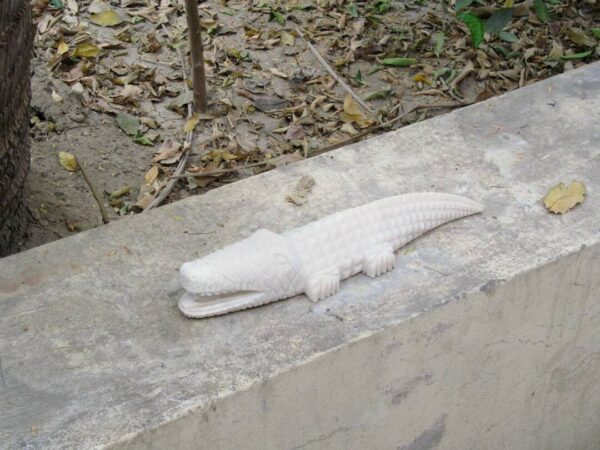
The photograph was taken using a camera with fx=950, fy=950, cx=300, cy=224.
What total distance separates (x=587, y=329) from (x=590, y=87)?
2.55ft

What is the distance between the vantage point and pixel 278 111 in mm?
3447

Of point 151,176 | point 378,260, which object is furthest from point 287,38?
point 378,260

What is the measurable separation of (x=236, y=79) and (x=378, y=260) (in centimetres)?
160

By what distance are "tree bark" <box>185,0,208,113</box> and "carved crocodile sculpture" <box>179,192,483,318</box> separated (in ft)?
3.70

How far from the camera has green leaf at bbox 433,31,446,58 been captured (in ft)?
12.4

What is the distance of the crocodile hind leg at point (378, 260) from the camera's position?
7.05ft

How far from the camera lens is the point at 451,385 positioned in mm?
2256

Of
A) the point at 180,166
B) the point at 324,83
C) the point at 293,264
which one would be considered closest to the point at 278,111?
the point at 324,83

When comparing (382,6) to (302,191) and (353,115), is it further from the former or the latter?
(302,191)

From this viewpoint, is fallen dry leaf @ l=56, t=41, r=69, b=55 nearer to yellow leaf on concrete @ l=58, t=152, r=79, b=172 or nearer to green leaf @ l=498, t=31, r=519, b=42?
yellow leaf on concrete @ l=58, t=152, r=79, b=172

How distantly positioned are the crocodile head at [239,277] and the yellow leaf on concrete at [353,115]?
1370 mm

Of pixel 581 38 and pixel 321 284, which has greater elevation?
pixel 321 284

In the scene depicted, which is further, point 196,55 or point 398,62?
point 398,62

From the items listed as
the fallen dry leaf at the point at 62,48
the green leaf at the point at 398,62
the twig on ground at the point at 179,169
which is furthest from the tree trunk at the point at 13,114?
the green leaf at the point at 398,62
